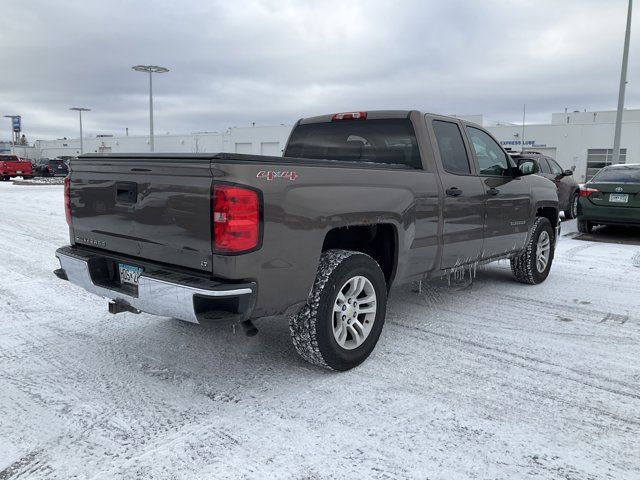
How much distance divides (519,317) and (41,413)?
13.5 feet

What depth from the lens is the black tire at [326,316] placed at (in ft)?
11.4

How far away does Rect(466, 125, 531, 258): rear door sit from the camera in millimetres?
5234

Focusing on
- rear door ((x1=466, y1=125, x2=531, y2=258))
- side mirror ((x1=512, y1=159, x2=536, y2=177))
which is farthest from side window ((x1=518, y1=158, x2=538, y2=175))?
rear door ((x1=466, y1=125, x2=531, y2=258))

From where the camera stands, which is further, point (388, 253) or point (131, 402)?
point (388, 253)

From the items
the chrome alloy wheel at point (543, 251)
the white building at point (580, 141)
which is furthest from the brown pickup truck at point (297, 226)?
the white building at point (580, 141)

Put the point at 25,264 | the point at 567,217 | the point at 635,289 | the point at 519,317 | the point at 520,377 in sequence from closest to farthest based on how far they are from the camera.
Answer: the point at 520,377
the point at 519,317
the point at 635,289
the point at 25,264
the point at 567,217

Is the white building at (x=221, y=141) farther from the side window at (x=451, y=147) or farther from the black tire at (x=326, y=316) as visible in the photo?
the black tire at (x=326, y=316)

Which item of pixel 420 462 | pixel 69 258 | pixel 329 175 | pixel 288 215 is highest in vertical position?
pixel 329 175

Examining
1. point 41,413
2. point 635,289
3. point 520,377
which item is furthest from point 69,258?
point 635,289

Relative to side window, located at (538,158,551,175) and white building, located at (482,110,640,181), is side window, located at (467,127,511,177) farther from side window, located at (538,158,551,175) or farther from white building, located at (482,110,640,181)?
white building, located at (482,110,640,181)

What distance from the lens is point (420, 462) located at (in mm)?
2645

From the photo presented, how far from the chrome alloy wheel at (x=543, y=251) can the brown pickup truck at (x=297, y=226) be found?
167cm

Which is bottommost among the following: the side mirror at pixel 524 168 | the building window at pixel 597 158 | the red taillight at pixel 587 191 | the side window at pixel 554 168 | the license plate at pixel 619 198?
the license plate at pixel 619 198

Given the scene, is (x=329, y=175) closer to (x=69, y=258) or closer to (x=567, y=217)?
(x=69, y=258)
